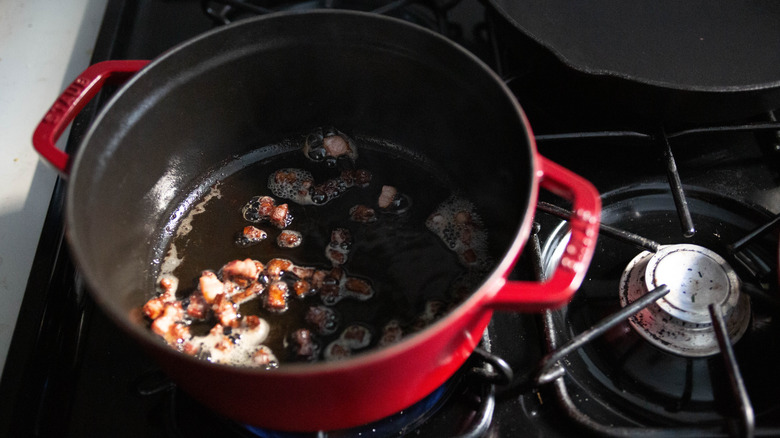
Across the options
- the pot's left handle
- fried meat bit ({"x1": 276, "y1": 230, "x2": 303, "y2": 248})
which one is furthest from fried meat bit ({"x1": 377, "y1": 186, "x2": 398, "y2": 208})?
the pot's left handle

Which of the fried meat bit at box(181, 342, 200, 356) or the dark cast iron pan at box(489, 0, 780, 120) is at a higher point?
the dark cast iron pan at box(489, 0, 780, 120)

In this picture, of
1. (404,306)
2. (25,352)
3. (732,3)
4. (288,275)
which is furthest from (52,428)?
(732,3)

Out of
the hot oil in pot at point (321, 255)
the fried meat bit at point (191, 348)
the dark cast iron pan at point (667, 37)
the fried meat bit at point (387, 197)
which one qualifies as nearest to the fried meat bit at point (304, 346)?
the hot oil in pot at point (321, 255)

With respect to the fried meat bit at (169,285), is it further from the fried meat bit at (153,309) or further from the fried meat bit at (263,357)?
the fried meat bit at (263,357)

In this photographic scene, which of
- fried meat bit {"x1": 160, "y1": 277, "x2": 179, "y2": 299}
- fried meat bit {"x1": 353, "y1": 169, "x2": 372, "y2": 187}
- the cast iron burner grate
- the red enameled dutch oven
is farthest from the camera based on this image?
fried meat bit {"x1": 353, "y1": 169, "x2": 372, "y2": 187}

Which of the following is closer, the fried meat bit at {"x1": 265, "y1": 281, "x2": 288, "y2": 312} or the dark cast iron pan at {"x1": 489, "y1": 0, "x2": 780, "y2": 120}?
the fried meat bit at {"x1": 265, "y1": 281, "x2": 288, "y2": 312}

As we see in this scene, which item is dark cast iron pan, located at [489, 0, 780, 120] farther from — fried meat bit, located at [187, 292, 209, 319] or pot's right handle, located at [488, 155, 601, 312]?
fried meat bit, located at [187, 292, 209, 319]

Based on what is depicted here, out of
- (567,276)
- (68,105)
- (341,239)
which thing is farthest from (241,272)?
(567,276)
